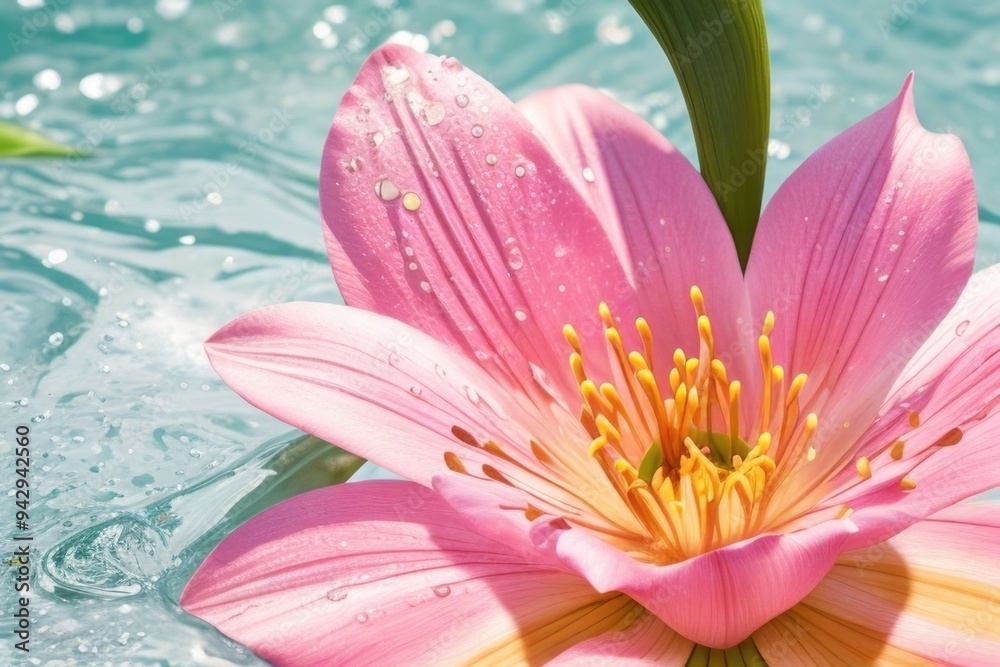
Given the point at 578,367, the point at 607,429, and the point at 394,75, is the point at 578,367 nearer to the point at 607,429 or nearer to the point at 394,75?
the point at 607,429

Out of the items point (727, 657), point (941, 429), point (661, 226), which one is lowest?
point (727, 657)

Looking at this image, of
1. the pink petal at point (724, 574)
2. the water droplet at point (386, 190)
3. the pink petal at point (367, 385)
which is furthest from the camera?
the water droplet at point (386, 190)

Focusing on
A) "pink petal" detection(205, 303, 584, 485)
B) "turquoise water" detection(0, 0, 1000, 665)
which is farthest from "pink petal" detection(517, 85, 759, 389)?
"turquoise water" detection(0, 0, 1000, 665)

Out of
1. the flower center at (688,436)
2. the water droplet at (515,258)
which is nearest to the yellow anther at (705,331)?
the flower center at (688,436)

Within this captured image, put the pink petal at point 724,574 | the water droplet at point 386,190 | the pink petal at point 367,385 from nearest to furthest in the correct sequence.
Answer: the pink petal at point 724,574
the pink petal at point 367,385
the water droplet at point 386,190

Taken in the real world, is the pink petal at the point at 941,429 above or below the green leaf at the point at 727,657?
above

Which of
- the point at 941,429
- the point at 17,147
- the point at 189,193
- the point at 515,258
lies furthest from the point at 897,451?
the point at 189,193

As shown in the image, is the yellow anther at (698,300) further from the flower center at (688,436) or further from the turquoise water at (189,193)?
the turquoise water at (189,193)
